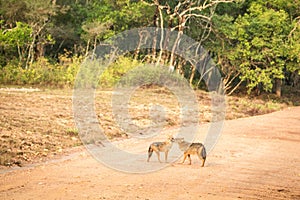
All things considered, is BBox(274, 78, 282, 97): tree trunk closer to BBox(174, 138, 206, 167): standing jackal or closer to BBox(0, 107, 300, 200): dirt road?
BBox(0, 107, 300, 200): dirt road

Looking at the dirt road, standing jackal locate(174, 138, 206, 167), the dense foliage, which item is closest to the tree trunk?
the dense foliage

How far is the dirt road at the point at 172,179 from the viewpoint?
6254 mm

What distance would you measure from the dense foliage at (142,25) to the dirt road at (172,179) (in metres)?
12.8

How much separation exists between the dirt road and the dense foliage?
Answer: 12.8m

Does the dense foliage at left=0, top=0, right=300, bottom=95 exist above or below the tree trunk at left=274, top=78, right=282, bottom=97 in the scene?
above

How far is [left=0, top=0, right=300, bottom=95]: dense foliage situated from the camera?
22.2 metres

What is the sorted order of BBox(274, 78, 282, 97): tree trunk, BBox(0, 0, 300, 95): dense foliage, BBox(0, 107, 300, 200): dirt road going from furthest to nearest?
BBox(274, 78, 282, 97): tree trunk < BBox(0, 0, 300, 95): dense foliage < BBox(0, 107, 300, 200): dirt road

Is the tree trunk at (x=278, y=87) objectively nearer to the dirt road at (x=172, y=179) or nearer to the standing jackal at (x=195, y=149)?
the dirt road at (x=172, y=179)

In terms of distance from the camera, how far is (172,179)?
7.16 metres

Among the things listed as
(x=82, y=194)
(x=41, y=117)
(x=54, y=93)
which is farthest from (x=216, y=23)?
(x=82, y=194)

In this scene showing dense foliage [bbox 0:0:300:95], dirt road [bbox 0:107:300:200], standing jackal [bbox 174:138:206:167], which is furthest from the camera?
dense foliage [bbox 0:0:300:95]

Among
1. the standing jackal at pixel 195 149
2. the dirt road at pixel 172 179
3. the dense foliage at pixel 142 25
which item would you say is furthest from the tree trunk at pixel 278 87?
the standing jackal at pixel 195 149

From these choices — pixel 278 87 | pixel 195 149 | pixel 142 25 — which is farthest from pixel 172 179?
pixel 278 87

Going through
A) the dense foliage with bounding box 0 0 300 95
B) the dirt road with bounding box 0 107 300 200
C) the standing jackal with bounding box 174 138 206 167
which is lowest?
the dirt road with bounding box 0 107 300 200
